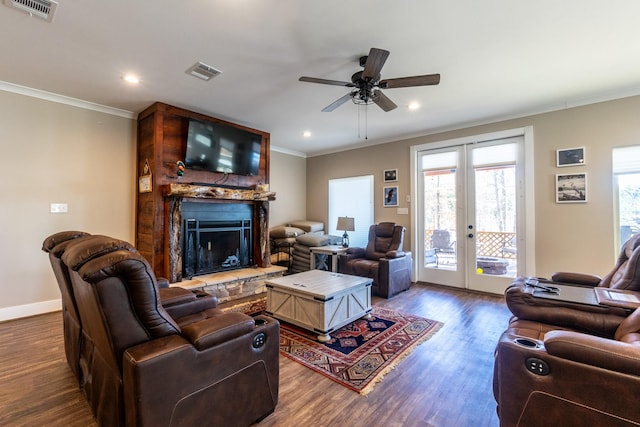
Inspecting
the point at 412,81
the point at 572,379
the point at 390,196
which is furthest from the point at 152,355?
the point at 390,196

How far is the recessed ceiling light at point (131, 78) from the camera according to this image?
3010mm

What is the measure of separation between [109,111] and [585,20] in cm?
524

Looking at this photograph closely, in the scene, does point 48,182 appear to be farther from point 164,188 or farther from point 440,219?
point 440,219

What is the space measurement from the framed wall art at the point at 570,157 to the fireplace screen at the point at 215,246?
464cm

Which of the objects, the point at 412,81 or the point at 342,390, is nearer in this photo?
the point at 342,390

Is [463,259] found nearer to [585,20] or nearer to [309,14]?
[585,20]

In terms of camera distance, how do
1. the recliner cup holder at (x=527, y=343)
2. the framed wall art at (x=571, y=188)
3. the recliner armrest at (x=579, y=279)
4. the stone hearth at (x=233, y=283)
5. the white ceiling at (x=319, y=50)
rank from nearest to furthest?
1. the recliner cup holder at (x=527, y=343)
2. the white ceiling at (x=319, y=50)
3. the recliner armrest at (x=579, y=279)
4. the framed wall art at (x=571, y=188)
5. the stone hearth at (x=233, y=283)

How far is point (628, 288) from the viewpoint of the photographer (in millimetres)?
2039

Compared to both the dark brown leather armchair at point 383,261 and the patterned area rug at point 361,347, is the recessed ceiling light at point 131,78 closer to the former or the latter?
the patterned area rug at point 361,347

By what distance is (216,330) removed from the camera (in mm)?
1432

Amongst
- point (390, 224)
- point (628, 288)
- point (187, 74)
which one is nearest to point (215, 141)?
point (187, 74)

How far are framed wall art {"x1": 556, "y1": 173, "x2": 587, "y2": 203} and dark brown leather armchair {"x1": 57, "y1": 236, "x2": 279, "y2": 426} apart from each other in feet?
13.9

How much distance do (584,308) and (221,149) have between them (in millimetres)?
4349

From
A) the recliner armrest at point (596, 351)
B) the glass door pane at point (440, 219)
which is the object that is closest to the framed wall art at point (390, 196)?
the glass door pane at point (440, 219)
